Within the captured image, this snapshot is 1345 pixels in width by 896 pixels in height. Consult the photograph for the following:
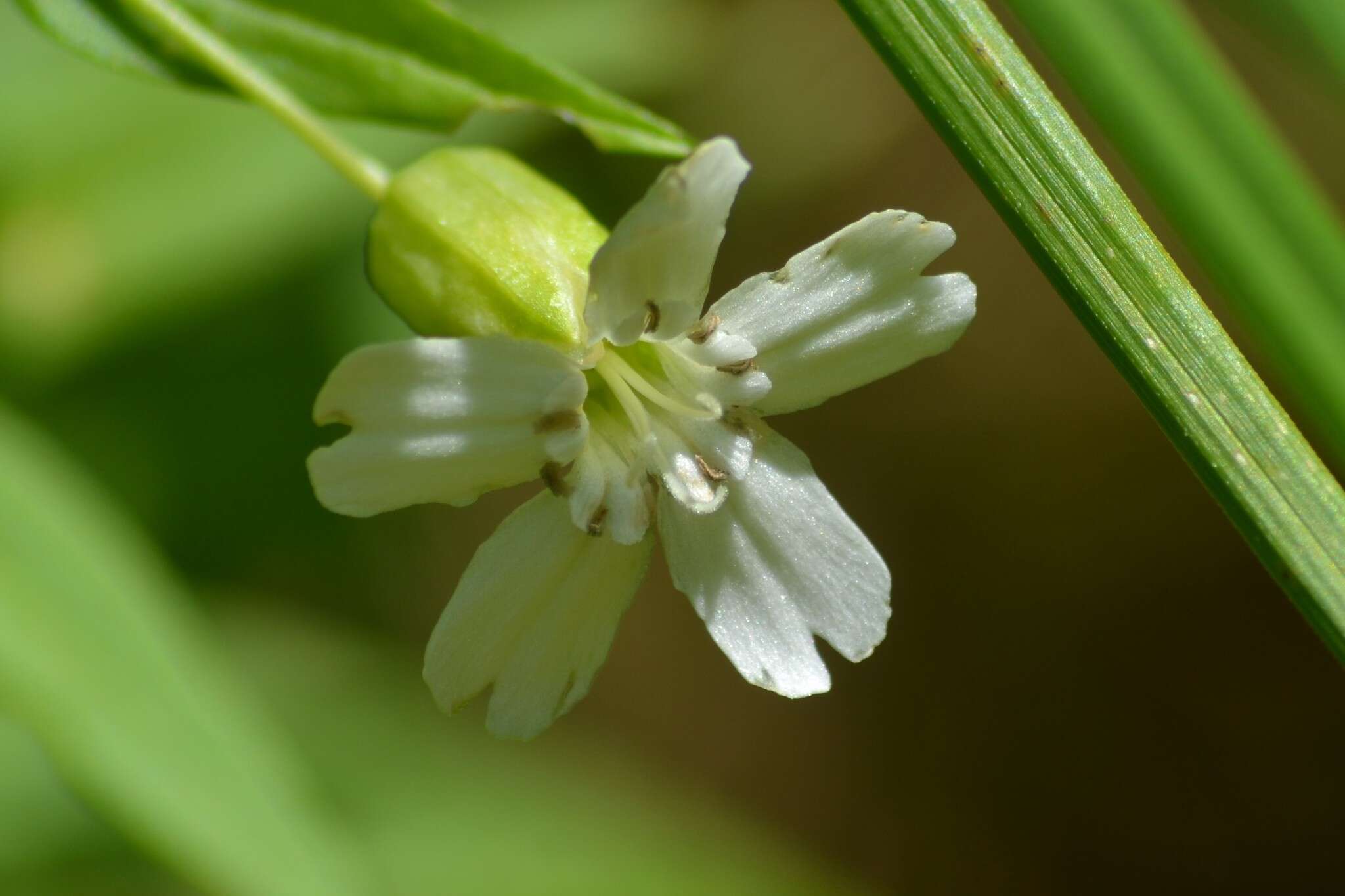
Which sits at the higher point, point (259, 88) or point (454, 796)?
point (259, 88)

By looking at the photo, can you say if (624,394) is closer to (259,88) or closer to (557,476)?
(557,476)

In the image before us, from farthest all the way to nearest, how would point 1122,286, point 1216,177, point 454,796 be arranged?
point 454,796 → point 1216,177 → point 1122,286

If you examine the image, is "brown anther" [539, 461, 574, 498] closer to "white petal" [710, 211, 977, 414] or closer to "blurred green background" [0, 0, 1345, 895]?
"white petal" [710, 211, 977, 414]

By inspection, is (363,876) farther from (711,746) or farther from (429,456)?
(711,746)

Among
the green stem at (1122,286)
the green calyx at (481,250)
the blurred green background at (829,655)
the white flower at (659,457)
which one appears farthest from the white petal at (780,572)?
the blurred green background at (829,655)

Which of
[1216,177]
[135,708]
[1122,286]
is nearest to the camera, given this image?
[1122,286]

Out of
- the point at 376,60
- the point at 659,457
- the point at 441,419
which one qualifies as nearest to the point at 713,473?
the point at 659,457

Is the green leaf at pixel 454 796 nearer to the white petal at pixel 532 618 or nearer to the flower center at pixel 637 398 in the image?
the white petal at pixel 532 618

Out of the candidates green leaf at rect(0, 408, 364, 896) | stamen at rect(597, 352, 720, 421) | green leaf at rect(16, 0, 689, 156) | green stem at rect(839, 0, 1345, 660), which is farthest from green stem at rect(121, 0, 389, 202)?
green leaf at rect(0, 408, 364, 896)
